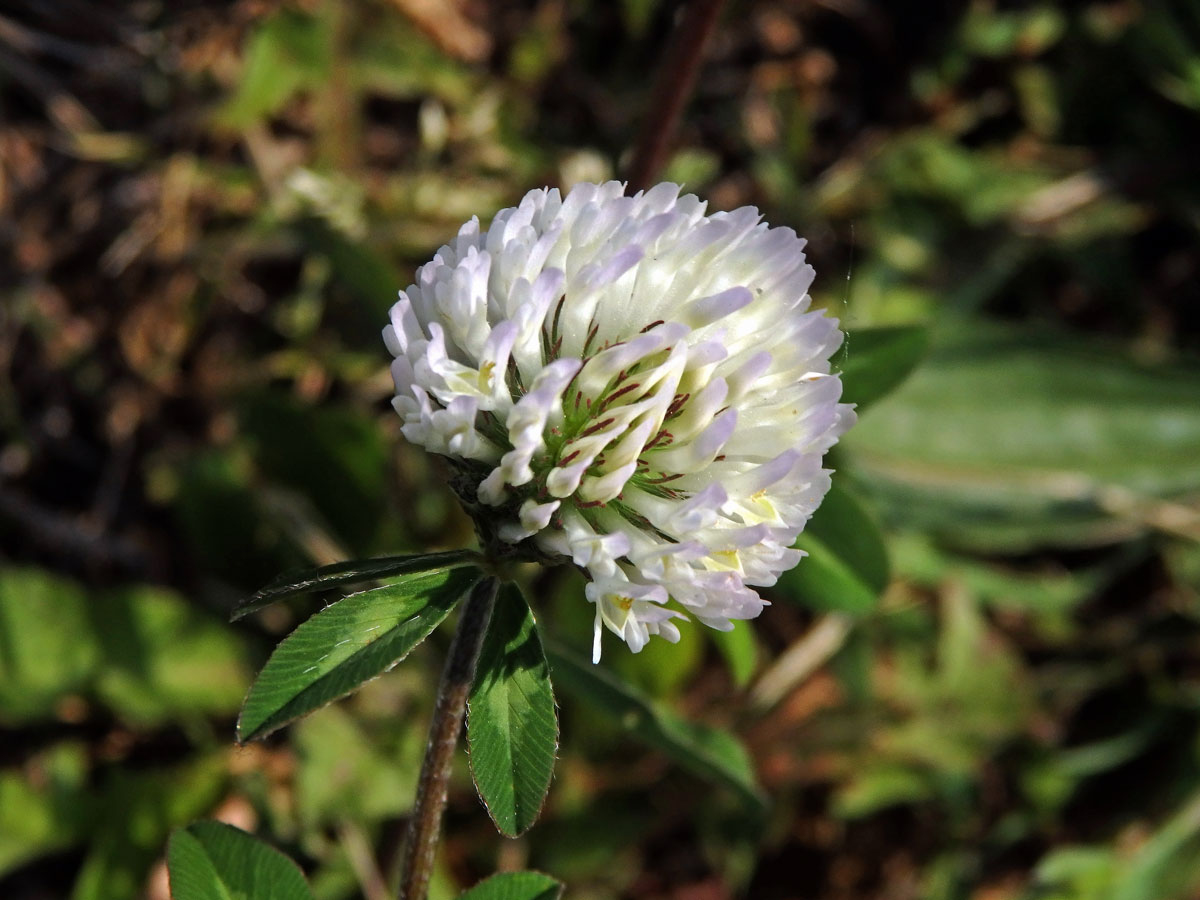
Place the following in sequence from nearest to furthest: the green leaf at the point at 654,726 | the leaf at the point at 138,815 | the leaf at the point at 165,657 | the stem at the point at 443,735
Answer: the stem at the point at 443,735 → the green leaf at the point at 654,726 → the leaf at the point at 138,815 → the leaf at the point at 165,657

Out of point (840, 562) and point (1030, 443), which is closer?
point (840, 562)

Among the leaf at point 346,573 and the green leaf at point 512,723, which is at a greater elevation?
the leaf at point 346,573

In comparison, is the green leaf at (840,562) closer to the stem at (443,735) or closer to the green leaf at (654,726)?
the green leaf at (654,726)

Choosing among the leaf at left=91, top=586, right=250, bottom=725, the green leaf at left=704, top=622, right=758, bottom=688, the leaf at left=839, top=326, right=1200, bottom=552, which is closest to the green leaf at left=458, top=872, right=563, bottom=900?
the green leaf at left=704, top=622, right=758, bottom=688

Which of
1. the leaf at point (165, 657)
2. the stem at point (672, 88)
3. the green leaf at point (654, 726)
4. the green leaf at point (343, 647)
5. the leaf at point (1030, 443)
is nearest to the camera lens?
the green leaf at point (343, 647)

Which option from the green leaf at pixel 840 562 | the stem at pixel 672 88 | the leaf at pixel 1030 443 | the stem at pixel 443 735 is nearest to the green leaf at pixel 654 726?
the green leaf at pixel 840 562

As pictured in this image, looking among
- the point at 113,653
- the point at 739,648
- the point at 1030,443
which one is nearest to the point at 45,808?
the point at 113,653

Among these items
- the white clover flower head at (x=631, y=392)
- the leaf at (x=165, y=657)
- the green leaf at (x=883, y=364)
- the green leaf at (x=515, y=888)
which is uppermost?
the white clover flower head at (x=631, y=392)

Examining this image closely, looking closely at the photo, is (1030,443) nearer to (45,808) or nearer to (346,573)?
(346,573)
